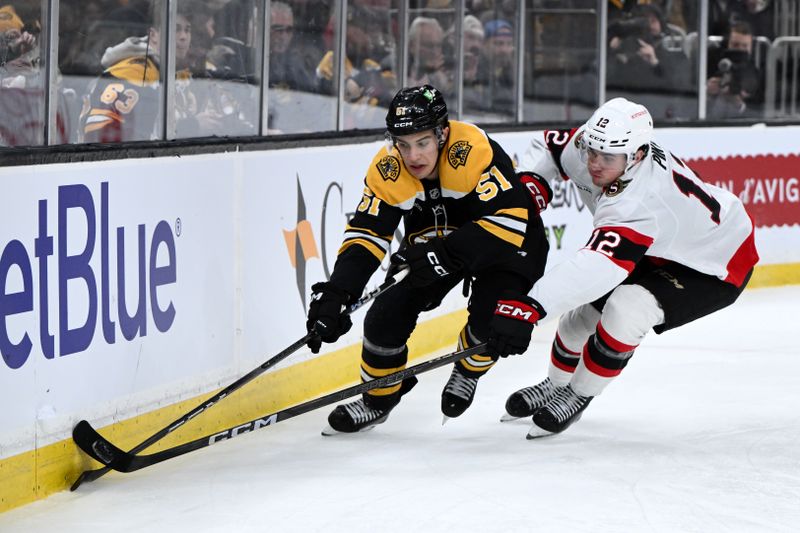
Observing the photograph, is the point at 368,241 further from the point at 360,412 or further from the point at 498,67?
the point at 498,67

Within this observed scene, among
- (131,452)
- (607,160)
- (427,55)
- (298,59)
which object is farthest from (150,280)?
(427,55)

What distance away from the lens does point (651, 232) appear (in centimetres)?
385

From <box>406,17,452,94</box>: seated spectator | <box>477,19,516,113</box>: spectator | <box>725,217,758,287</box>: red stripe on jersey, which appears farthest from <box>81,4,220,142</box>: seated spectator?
<box>477,19,516,113</box>: spectator

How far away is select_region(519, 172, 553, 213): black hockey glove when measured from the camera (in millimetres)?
4234

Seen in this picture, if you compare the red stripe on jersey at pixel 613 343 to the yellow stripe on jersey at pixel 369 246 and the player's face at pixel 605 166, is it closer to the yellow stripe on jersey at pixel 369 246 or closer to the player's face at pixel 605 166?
the player's face at pixel 605 166

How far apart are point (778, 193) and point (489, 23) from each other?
203 centimetres

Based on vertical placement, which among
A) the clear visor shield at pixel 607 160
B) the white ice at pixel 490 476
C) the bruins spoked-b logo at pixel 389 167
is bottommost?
the white ice at pixel 490 476

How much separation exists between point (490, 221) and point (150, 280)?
100 centimetres

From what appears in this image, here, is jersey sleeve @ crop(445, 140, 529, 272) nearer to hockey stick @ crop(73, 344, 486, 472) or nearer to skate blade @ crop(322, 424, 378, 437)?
hockey stick @ crop(73, 344, 486, 472)

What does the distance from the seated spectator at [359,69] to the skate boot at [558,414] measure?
6.59ft

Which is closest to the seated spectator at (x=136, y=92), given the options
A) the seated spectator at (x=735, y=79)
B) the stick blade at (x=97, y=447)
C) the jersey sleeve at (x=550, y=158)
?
the stick blade at (x=97, y=447)

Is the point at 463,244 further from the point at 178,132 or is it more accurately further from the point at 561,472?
the point at 178,132

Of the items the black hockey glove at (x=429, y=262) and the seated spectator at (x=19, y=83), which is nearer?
the seated spectator at (x=19, y=83)

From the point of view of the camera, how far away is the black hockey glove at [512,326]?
12.1 ft
